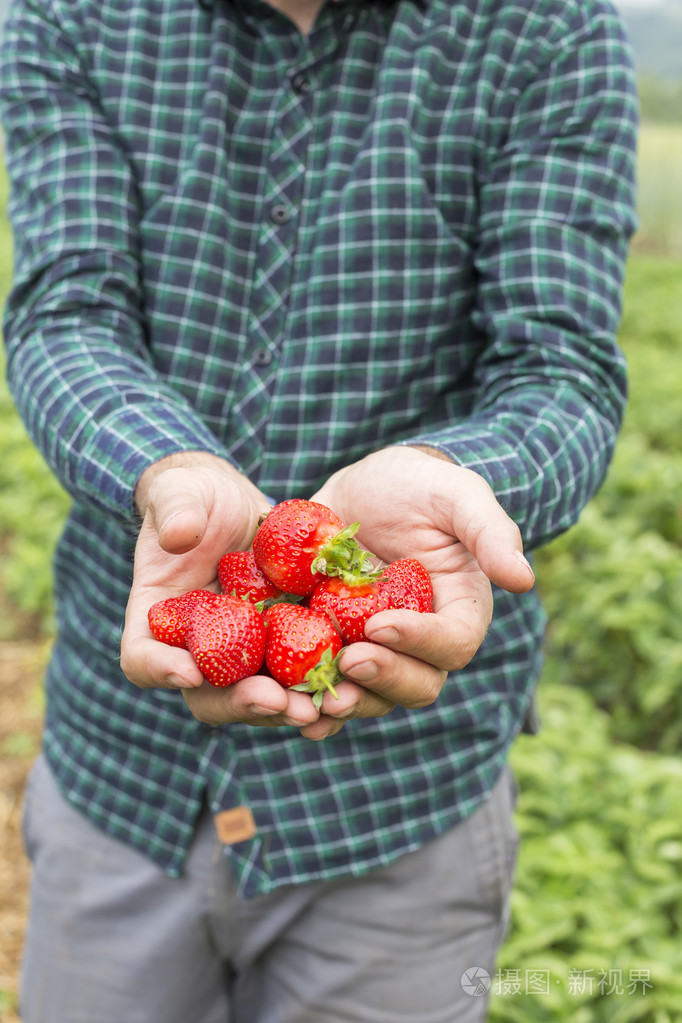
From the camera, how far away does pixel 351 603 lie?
136cm

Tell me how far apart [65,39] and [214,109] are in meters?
0.33

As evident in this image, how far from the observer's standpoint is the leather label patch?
166cm

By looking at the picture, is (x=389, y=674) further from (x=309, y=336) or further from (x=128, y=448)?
(x=309, y=336)

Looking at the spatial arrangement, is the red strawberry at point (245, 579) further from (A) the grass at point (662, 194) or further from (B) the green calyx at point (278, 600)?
(A) the grass at point (662, 194)

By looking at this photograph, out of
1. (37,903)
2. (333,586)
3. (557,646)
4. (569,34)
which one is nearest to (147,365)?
(333,586)

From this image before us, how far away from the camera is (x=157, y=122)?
5.64 feet

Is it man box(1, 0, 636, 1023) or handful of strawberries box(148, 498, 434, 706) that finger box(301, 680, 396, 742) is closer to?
handful of strawberries box(148, 498, 434, 706)

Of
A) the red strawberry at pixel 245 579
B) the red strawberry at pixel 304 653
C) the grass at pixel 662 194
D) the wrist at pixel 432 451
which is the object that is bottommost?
the grass at pixel 662 194

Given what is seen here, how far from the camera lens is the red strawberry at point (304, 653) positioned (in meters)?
1.25

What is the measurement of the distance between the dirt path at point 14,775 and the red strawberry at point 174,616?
2.00 metres

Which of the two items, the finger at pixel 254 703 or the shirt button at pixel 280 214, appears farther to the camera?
the shirt button at pixel 280 214

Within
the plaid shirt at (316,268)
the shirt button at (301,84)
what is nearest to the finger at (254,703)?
the plaid shirt at (316,268)

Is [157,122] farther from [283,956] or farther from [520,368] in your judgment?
[283,956]

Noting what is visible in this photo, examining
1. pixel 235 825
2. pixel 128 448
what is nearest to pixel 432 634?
pixel 128 448
